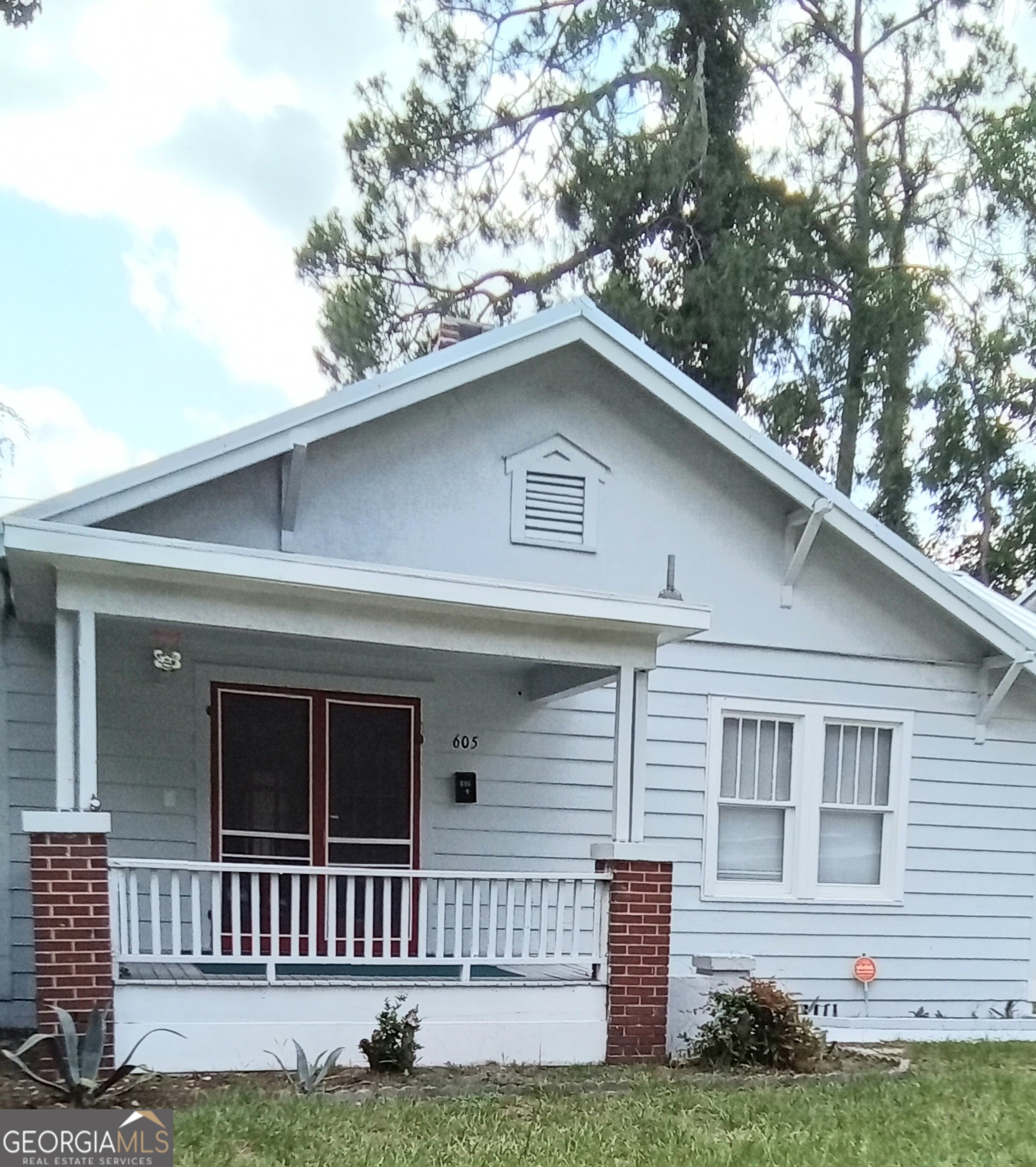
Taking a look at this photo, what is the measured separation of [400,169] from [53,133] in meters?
5.50

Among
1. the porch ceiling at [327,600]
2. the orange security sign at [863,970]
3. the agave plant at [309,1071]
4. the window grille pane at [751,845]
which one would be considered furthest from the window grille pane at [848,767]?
the agave plant at [309,1071]

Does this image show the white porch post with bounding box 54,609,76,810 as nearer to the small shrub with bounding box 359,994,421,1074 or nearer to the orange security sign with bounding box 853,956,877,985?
the small shrub with bounding box 359,994,421,1074

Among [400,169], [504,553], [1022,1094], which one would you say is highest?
[400,169]

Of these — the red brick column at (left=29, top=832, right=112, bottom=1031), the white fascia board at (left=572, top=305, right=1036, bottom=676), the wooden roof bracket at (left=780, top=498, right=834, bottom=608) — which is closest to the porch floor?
the red brick column at (left=29, top=832, right=112, bottom=1031)

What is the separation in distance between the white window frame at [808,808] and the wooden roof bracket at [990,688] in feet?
2.36

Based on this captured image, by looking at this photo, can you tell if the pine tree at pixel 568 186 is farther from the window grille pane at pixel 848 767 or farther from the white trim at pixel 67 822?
the white trim at pixel 67 822

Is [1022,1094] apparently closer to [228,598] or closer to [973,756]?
[973,756]

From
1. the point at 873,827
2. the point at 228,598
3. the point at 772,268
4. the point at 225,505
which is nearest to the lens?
the point at 228,598

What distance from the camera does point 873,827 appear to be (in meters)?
9.27

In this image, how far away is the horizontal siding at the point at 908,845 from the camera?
8.68 meters

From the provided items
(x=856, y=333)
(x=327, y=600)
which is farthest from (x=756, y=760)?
(x=856, y=333)

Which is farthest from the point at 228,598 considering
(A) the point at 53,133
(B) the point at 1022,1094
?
(A) the point at 53,133

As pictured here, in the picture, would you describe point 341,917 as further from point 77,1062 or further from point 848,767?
point 848,767

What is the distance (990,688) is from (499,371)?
206 inches
